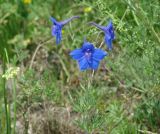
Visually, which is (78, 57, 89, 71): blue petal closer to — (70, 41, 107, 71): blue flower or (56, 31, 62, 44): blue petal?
(70, 41, 107, 71): blue flower

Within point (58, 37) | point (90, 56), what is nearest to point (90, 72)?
point (58, 37)

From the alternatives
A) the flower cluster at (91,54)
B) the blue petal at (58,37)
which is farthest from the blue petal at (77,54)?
the blue petal at (58,37)

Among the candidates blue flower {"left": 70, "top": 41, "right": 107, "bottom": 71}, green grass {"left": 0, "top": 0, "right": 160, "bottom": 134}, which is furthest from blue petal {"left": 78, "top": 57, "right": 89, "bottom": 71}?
green grass {"left": 0, "top": 0, "right": 160, "bottom": 134}

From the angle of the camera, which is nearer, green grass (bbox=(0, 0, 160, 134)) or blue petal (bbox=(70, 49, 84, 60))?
blue petal (bbox=(70, 49, 84, 60))

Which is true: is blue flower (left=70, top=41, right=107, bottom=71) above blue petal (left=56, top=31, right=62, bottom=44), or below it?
below

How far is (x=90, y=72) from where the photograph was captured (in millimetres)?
3352

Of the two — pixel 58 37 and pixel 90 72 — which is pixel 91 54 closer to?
pixel 58 37

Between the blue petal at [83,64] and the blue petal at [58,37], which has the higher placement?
the blue petal at [58,37]

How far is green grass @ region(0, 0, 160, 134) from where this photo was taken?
286cm

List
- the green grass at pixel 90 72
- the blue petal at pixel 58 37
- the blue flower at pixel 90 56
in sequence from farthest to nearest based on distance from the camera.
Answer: the green grass at pixel 90 72 < the blue petal at pixel 58 37 < the blue flower at pixel 90 56

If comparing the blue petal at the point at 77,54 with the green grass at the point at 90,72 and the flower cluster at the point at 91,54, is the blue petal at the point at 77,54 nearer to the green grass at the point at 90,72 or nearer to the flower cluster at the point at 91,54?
the flower cluster at the point at 91,54

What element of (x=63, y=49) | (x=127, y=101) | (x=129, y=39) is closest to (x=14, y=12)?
(x=63, y=49)

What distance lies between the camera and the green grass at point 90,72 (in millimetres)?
2859

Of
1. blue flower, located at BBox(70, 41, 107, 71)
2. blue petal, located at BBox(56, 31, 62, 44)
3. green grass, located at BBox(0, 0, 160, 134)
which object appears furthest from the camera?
green grass, located at BBox(0, 0, 160, 134)
